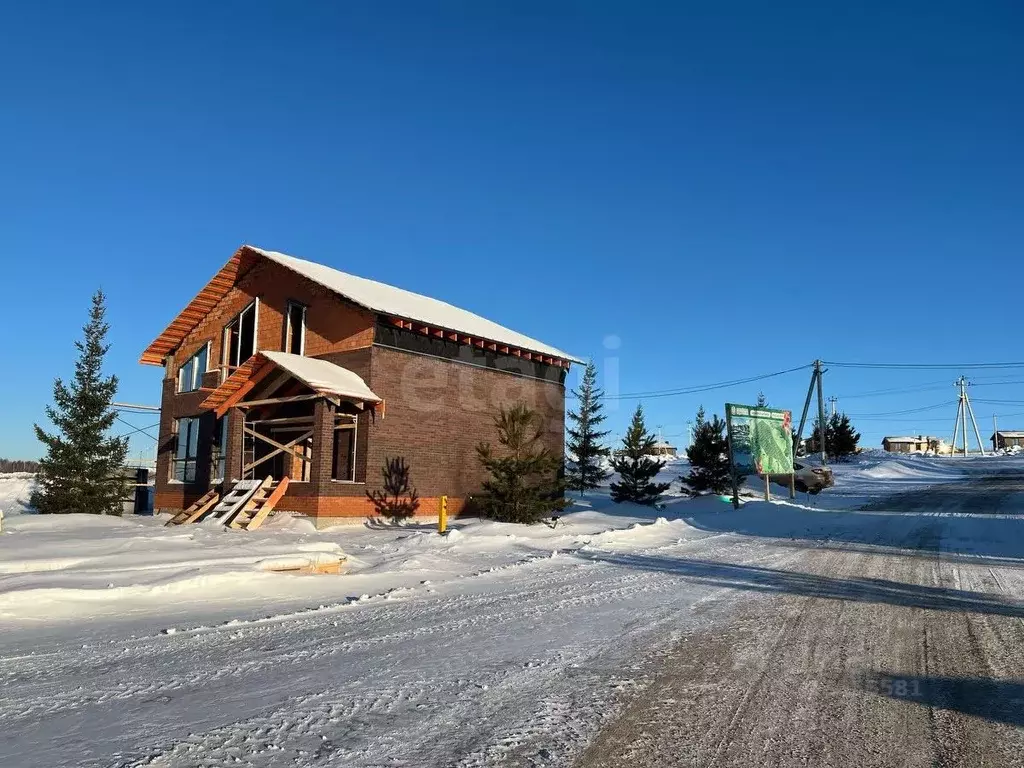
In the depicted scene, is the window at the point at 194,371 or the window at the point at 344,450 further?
the window at the point at 194,371

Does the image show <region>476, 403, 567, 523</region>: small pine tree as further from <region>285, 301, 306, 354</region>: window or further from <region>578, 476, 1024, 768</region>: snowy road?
<region>285, 301, 306, 354</region>: window

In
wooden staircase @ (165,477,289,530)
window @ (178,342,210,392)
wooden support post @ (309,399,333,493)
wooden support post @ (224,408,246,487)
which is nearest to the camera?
wooden staircase @ (165,477,289,530)

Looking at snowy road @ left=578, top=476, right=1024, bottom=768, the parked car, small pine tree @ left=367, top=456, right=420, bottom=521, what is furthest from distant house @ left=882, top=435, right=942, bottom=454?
snowy road @ left=578, top=476, right=1024, bottom=768

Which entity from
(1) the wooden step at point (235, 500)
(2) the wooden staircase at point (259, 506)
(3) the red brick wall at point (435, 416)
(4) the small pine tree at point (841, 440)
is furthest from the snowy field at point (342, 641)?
(4) the small pine tree at point (841, 440)

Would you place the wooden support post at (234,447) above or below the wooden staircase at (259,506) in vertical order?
above

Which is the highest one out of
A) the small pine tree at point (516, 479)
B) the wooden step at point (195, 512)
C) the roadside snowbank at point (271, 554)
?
the small pine tree at point (516, 479)

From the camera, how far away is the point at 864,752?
12.8ft

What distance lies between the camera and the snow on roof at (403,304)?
69.6 feet

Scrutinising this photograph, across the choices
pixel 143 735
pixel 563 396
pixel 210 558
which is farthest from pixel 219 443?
pixel 143 735

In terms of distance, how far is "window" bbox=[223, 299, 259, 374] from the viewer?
81.7 ft

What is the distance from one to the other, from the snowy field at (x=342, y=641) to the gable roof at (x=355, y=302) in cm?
880

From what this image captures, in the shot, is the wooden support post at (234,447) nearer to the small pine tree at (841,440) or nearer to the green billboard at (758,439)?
the green billboard at (758,439)

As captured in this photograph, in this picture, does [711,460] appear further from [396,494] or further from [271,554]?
[271,554]

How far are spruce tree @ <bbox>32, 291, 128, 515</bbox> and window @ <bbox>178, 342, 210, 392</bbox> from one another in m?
5.18
